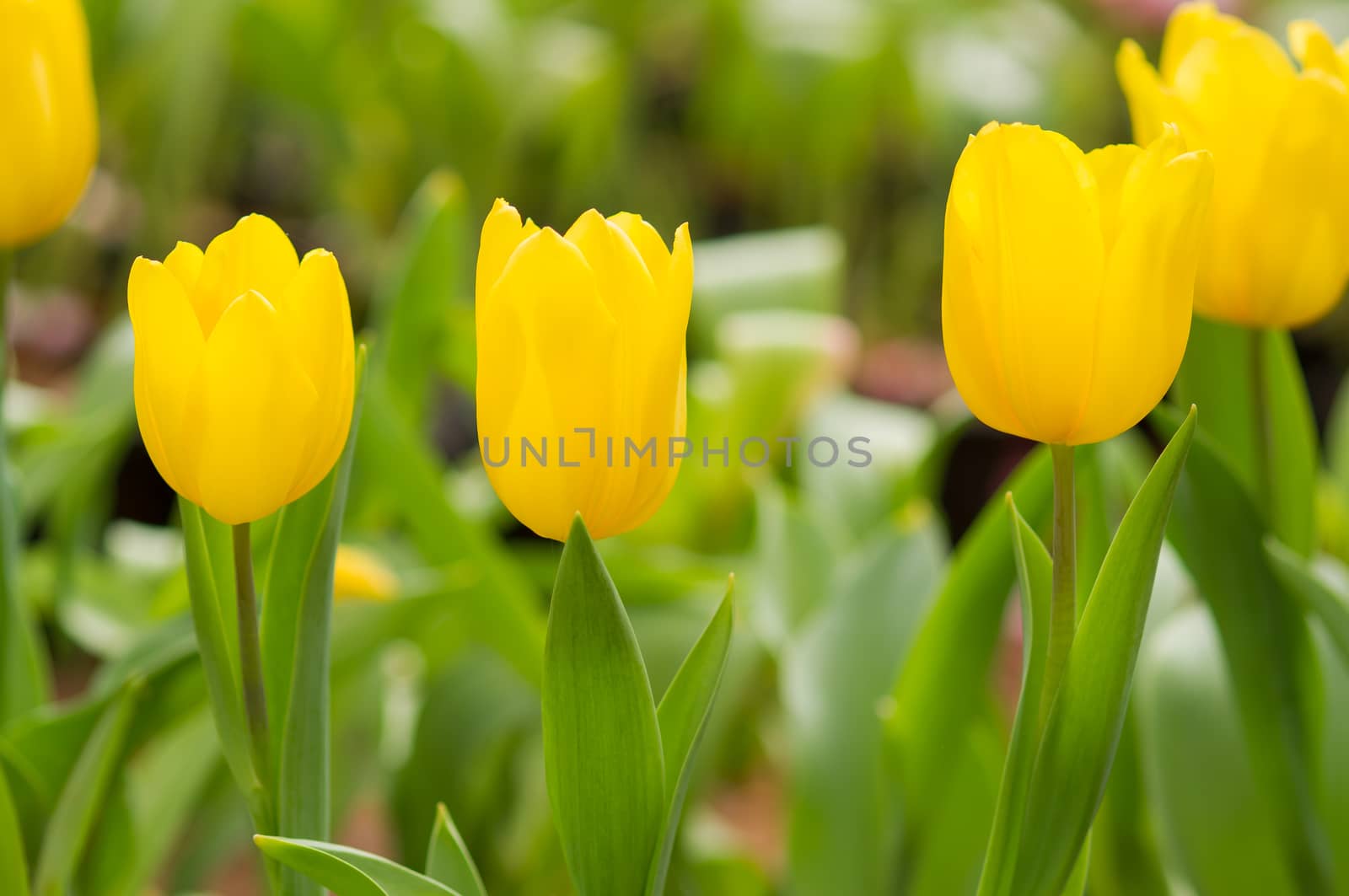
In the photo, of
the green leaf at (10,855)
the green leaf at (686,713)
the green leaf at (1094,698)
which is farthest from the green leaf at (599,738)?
the green leaf at (10,855)

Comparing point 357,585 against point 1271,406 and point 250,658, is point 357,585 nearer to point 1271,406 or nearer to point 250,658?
point 250,658

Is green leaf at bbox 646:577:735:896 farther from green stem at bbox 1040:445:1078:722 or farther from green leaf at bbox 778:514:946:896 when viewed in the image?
green leaf at bbox 778:514:946:896

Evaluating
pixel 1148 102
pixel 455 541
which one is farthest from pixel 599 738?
pixel 455 541

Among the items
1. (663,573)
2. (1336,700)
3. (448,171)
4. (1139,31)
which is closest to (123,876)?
(663,573)

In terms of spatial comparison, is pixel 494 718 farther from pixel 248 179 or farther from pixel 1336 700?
pixel 248 179

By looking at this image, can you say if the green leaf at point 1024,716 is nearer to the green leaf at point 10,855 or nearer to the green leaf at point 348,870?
the green leaf at point 348,870

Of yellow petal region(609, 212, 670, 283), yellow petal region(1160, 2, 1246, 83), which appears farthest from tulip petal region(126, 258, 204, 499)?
yellow petal region(1160, 2, 1246, 83)
